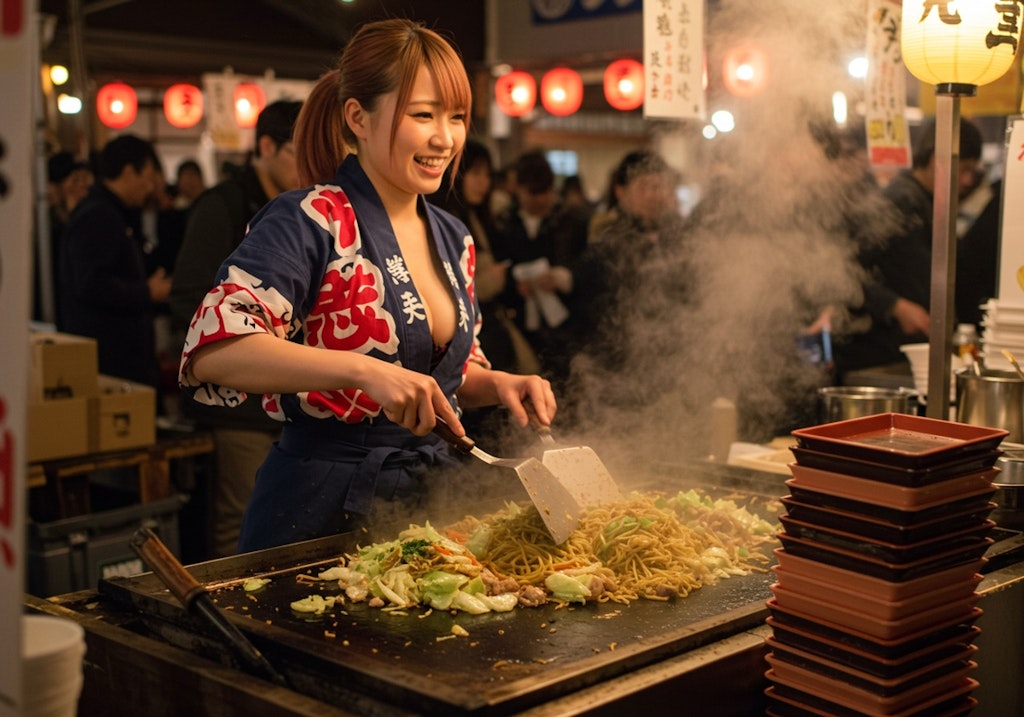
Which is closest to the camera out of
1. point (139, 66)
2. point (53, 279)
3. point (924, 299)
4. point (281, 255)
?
point (281, 255)

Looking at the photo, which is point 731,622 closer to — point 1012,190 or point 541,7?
point 1012,190

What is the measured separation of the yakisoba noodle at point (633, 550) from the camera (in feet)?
8.48

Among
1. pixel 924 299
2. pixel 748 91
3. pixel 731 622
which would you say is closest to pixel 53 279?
pixel 748 91

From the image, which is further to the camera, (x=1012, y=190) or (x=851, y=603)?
(x=1012, y=190)

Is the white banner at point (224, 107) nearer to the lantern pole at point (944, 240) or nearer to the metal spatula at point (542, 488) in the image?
the lantern pole at point (944, 240)

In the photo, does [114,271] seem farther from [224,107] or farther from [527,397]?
[224,107]

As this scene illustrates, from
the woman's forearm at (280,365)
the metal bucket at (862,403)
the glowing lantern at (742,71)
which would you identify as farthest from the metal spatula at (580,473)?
the glowing lantern at (742,71)

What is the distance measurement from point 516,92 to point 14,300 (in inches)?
518

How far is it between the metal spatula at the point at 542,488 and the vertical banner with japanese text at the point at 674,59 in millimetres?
3195

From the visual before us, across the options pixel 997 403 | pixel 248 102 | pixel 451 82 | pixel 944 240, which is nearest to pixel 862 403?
pixel 997 403

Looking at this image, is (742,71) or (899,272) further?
(742,71)

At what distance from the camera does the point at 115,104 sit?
13609mm

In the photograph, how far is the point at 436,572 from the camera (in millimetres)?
2502

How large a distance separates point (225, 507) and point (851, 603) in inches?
190
